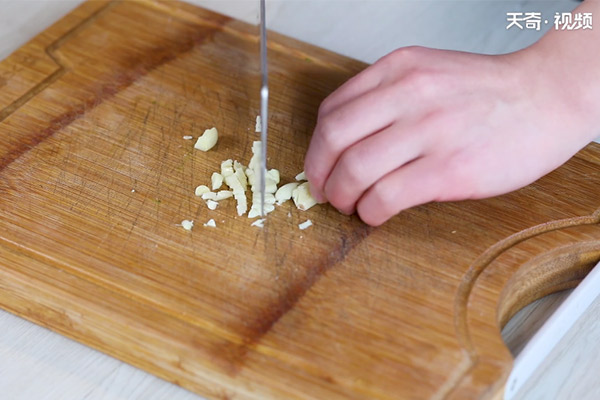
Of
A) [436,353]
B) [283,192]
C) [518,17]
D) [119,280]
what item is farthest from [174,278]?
[518,17]

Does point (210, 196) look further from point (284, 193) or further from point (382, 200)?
point (382, 200)

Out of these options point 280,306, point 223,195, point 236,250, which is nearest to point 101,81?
point 223,195

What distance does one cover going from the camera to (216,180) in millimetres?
1201

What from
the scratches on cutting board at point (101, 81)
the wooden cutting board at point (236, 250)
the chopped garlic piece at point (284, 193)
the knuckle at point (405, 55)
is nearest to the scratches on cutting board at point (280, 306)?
the wooden cutting board at point (236, 250)

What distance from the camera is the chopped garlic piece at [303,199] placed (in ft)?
3.83

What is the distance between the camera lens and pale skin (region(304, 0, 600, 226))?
41.6 inches

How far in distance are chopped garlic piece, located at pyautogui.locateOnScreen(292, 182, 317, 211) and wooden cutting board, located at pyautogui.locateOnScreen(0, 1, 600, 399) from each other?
0.04 feet

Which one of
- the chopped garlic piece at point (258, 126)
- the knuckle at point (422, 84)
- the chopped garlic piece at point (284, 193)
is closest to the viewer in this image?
the knuckle at point (422, 84)

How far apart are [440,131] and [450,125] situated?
0.02 m

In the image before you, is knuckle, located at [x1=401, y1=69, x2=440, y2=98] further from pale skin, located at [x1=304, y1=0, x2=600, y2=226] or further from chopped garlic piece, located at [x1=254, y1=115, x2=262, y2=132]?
chopped garlic piece, located at [x1=254, y1=115, x2=262, y2=132]

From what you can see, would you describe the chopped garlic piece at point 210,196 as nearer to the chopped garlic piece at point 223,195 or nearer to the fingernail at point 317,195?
the chopped garlic piece at point 223,195

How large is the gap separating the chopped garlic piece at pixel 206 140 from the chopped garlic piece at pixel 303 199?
0.17m

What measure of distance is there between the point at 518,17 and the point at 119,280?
1.03 m

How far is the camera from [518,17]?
5.48 feet
